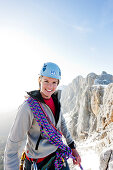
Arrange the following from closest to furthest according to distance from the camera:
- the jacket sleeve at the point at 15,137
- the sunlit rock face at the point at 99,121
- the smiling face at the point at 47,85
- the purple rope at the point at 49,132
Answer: the jacket sleeve at the point at 15,137, the purple rope at the point at 49,132, the smiling face at the point at 47,85, the sunlit rock face at the point at 99,121

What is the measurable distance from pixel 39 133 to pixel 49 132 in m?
0.22

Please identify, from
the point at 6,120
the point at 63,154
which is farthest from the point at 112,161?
the point at 6,120

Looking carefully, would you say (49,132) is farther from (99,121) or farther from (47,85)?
(99,121)

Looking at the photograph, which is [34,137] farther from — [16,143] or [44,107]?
[44,107]

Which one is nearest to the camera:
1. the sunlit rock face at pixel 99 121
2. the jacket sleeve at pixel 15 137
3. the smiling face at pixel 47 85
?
the jacket sleeve at pixel 15 137

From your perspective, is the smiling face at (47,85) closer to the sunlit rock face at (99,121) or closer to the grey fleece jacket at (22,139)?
the grey fleece jacket at (22,139)

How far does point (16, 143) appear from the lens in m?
2.00

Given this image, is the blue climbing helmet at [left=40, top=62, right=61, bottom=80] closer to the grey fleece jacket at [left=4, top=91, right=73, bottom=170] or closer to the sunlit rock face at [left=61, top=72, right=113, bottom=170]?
the grey fleece jacket at [left=4, top=91, right=73, bottom=170]

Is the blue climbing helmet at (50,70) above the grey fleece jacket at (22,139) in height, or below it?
above

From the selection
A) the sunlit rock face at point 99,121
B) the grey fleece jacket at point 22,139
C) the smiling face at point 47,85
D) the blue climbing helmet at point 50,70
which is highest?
the blue climbing helmet at point 50,70

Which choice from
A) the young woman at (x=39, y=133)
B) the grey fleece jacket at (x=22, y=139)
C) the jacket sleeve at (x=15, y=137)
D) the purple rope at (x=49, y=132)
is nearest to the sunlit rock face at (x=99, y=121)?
the purple rope at (x=49, y=132)

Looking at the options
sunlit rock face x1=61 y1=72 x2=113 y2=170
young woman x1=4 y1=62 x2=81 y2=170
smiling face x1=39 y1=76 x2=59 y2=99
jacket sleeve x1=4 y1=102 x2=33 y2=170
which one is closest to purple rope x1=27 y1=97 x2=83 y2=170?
young woman x1=4 y1=62 x2=81 y2=170

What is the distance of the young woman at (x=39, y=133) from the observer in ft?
6.49

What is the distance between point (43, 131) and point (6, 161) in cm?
82
